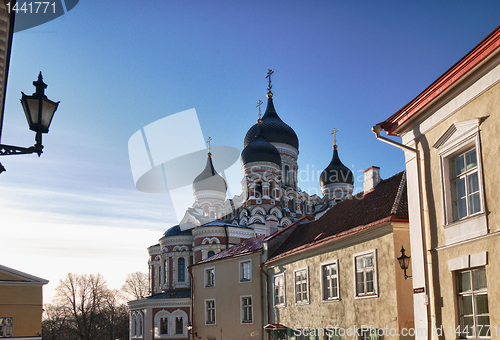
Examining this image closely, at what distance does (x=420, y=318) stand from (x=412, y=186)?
2.73 metres

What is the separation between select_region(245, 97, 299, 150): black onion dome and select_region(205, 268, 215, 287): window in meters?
29.5

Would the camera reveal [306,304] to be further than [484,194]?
Yes

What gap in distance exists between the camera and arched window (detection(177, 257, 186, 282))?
146ft

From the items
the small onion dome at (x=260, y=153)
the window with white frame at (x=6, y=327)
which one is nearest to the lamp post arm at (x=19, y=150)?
the window with white frame at (x=6, y=327)

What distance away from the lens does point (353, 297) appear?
51.7 feet

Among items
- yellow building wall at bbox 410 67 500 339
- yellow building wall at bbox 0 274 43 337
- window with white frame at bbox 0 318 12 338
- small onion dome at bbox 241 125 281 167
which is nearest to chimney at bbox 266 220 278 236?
yellow building wall at bbox 0 274 43 337

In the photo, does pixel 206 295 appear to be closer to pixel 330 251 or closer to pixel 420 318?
pixel 330 251

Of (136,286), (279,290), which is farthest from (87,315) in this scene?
(279,290)

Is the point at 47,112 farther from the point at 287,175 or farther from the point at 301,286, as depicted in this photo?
the point at 287,175

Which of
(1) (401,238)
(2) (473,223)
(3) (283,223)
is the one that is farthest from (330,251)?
(3) (283,223)

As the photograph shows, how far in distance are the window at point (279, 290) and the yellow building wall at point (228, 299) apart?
1.12 m

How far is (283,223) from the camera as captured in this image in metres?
49.3

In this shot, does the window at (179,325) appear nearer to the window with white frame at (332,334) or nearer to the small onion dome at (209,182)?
the small onion dome at (209,182)

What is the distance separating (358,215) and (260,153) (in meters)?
33.6
